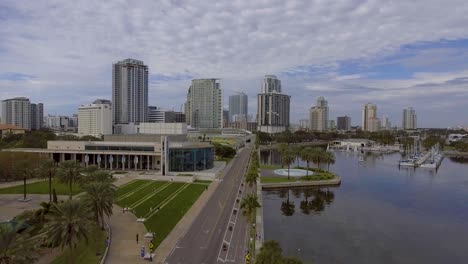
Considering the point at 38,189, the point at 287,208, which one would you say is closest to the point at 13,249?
the point at 287,208

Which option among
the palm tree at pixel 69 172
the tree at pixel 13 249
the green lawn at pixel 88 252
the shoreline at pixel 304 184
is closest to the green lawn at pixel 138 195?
the palm tree at pixel 69 172

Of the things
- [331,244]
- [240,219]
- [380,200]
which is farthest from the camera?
[380,200]

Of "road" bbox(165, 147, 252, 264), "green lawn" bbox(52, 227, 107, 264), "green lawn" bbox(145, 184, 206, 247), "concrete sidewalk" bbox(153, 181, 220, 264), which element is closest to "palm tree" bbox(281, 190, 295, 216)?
"road" bbox(165, 147, 252, 264)

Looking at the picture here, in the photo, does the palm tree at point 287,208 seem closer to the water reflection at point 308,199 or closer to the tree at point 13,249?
the water reflection at point 308,199

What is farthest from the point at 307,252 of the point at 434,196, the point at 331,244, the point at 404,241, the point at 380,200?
the point at 434,196

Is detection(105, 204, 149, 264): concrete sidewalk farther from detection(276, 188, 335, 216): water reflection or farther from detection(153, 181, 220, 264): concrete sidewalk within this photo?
detection(276, 188, 335, 216): water reflection

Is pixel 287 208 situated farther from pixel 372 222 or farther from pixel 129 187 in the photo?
pixel 129 187

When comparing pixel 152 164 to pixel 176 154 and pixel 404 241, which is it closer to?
pixel 176 154
